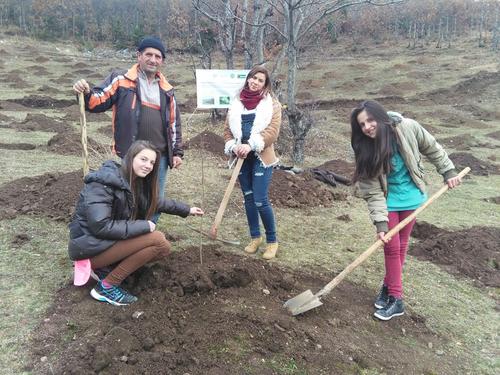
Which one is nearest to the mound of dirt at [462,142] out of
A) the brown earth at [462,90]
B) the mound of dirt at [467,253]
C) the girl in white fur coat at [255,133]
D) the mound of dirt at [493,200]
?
the mound of dirt at [493,200]

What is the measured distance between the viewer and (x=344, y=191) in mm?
7840

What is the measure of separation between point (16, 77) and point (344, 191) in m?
19.3

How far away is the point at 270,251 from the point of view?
4.60 metres

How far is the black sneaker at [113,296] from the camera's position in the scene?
327 centimetres

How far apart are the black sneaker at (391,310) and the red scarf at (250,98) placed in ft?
6.56

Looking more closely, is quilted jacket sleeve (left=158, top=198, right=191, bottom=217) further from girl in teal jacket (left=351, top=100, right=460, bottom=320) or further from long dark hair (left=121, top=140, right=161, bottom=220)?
girl in teal jacket (left=351, top=100, right=460, bottom=320)

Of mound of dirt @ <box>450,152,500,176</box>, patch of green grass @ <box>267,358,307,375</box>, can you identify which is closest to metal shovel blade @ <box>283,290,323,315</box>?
patch of green grass @ <box>267,358,307,375</box>

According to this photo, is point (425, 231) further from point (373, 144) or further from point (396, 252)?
point (373, 144)

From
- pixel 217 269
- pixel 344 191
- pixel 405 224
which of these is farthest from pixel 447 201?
pixel 217 269

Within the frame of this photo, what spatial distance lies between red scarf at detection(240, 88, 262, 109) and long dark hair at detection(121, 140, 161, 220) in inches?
45.5

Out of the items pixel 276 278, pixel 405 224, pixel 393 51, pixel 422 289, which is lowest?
pixel 422 289

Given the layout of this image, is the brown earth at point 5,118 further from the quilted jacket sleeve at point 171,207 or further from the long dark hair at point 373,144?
the long dark hair at point 373,144

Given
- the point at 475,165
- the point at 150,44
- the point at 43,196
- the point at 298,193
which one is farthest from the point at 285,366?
the point at 475,165

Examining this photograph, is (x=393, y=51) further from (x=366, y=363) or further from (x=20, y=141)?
(x=366, y=363)
